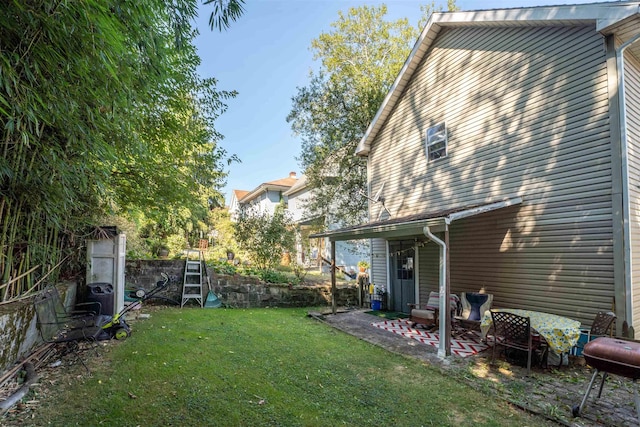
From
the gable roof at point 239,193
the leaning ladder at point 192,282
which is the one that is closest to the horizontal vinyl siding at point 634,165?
the leaning ladder at point 192,282

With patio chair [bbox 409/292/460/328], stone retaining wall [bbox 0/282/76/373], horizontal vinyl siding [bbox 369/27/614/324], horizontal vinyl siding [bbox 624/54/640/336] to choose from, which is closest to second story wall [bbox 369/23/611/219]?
horizontal vinyl siding [bbox 369/27/614/324]

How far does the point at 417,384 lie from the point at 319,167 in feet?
35.2

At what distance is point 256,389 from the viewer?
12.7ft

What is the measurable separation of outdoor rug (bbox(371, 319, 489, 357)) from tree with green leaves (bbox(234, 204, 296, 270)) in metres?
4.59

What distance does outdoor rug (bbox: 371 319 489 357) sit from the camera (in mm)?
5773

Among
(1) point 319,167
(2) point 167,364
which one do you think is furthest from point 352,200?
(2) point 167,364

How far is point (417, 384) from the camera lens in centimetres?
426

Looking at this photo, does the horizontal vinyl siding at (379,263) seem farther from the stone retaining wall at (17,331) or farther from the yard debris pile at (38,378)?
the stone retaining wall at (17,331)

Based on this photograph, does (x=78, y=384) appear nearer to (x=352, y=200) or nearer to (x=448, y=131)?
(x=448, y=131)

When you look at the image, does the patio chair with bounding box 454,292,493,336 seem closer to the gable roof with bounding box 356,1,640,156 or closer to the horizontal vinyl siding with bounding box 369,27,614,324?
the horizontal vinyl siding with bounding box 369,27,614,324

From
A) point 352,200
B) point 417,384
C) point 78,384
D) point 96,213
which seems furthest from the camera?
point 352,200

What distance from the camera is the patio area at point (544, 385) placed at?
3.53 metres

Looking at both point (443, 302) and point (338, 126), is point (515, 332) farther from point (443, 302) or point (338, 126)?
point (338, 126)

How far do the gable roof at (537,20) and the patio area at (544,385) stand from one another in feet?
17.1
